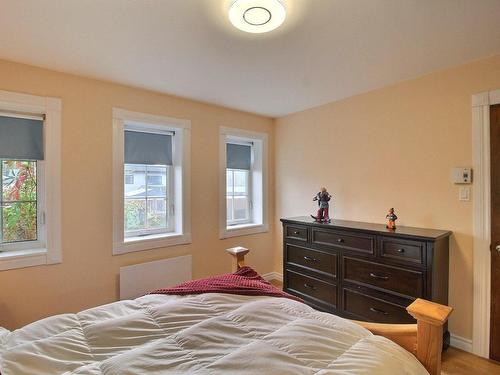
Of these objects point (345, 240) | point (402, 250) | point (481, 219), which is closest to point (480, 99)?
point (481, 219)

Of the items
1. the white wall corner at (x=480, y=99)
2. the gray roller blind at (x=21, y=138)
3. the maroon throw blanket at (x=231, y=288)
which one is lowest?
the maroon throw blanket at (x=231, y=288)

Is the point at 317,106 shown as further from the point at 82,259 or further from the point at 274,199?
the point at 82,259

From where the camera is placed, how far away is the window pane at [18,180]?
2.33 m

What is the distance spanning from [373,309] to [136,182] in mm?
2591

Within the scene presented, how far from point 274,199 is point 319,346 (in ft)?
9.98

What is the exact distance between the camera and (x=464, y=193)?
2.36 meters

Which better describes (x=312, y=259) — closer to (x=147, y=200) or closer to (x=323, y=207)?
(x=323, y=207)

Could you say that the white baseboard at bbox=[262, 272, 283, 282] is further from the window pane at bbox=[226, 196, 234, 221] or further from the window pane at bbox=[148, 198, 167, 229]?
the window pane at bbox=[148, 198, 167, 229]

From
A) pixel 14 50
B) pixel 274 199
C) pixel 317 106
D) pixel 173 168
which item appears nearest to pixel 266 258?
pixel 274 199

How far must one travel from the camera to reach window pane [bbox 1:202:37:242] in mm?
2340

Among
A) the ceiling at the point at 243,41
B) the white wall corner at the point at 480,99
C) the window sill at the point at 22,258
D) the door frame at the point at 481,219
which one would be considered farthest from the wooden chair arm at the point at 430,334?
the window sill at the point at 22,258

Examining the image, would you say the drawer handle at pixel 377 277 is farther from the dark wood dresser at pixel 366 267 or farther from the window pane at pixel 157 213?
the window pane at pixel 157 213

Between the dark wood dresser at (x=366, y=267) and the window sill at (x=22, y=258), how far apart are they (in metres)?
2.32

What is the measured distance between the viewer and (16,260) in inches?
88.1
